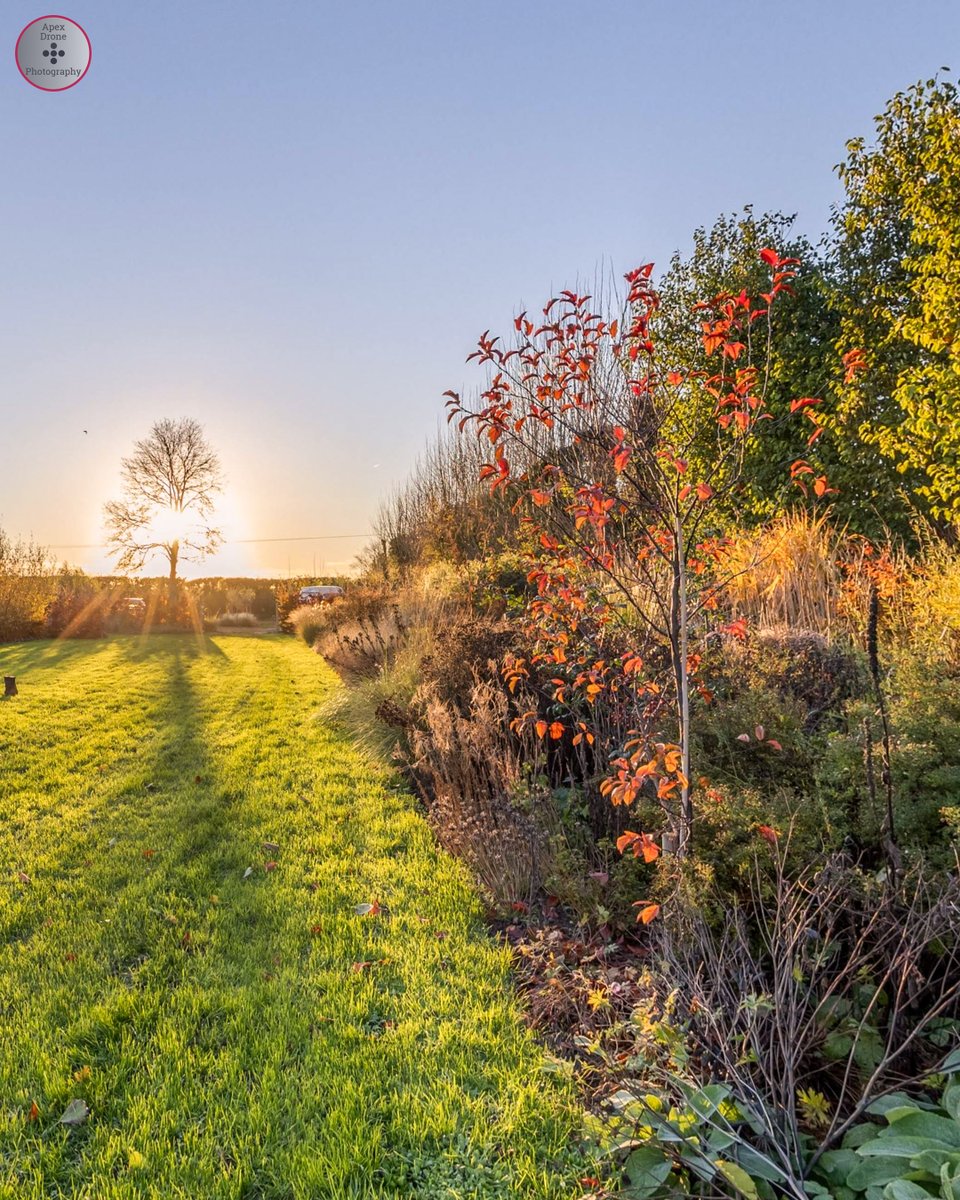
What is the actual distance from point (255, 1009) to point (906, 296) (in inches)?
468

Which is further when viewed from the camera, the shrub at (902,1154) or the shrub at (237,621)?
the shrub at (237,621)

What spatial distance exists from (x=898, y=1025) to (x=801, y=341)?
37.2ft

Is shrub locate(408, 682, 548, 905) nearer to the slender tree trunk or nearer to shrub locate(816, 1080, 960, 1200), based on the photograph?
the slender tree trunk

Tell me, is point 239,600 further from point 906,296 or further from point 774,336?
point 906,296

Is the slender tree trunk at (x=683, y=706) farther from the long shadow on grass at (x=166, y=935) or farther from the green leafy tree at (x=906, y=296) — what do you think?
the green leafy tree at (x=906, y=296)

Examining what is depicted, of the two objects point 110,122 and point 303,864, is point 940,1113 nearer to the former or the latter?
point 303,864

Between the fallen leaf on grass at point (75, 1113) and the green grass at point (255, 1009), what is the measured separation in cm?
3

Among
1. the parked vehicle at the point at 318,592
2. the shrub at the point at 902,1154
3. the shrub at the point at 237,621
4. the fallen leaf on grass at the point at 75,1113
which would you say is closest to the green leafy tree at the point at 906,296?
the shrub at the point at 902,1154

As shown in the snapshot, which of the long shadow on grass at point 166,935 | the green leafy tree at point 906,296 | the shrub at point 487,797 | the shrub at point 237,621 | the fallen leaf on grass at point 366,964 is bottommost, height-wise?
the long shadow on grass at point 166,935

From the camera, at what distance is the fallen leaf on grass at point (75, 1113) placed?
6.09 feet

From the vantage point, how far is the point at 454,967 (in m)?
2.62

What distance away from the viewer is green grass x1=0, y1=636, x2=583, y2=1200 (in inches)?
66.7

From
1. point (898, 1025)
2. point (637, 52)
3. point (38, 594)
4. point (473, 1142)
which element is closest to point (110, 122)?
point (637, 52)

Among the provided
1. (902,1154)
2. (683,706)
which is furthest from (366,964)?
(902,1154)
